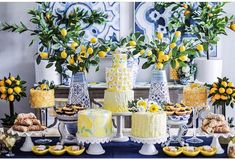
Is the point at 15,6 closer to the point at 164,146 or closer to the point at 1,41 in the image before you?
the point at 1,41

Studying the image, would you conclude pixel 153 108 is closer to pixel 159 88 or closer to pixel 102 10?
pixel 159 88

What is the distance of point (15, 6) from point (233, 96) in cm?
277

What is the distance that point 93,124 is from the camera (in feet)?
5.97

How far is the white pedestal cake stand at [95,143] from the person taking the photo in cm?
181

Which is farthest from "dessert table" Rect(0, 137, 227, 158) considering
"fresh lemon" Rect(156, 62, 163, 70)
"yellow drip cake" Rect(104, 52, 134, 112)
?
"fresh lemon" Rect(156, 62, 163, 70)

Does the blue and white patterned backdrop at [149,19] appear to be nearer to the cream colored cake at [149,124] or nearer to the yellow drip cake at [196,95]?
the yellow drip cake at [196,95]

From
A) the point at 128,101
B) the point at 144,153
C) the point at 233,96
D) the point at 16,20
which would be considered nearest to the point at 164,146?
the point at 144,153

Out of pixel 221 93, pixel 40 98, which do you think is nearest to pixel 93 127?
pixel 40 98

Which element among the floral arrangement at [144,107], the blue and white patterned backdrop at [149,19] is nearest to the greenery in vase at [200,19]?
the blue and white patterned backdrop at [149,19]

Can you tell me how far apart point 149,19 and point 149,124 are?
2335 millimetres

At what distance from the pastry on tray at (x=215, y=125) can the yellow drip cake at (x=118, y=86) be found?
40cm

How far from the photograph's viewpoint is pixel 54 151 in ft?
6.03

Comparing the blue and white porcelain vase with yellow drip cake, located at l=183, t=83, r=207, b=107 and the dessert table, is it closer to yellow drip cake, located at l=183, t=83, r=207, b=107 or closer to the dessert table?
yellow drip cake, located at l=183, t=83, r=207, b=107

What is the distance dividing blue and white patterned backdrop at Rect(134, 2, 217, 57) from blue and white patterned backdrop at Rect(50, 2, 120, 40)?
0.21 meters
